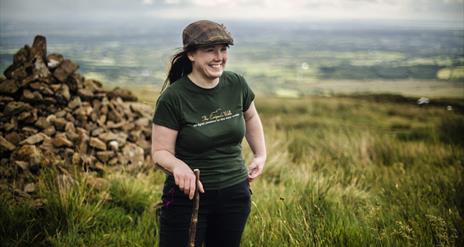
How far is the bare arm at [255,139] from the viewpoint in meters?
2.54

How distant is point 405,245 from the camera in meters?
3.06

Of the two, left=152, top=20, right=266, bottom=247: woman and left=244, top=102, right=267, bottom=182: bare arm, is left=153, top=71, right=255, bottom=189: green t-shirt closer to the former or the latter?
left=152, top=20, right=266, bottom=247: woman

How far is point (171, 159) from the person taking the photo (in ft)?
6.85

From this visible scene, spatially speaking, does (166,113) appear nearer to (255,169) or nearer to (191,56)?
(191,56)

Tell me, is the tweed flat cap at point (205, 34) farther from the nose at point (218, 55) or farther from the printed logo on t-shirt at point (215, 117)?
→ the printed logo on t-shirt at point (215, 117)

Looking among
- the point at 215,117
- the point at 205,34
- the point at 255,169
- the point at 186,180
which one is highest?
the point at 205,34

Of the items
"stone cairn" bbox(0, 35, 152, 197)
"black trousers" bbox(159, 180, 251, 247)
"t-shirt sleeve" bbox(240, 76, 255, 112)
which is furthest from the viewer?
"stone cairn" bbox(0, 35, 152, 197)

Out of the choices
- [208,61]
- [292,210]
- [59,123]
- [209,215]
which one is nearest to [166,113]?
[208,61]

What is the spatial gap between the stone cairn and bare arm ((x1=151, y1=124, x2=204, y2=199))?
2.79m

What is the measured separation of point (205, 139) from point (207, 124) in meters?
0.08

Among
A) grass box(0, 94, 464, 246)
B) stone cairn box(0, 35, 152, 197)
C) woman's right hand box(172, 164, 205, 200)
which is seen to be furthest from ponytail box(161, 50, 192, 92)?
stone cairn box(0, 35, 152, 197)

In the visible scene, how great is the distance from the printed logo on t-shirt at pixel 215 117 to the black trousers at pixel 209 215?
380 mm

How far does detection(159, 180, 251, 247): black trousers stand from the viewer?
2.21 metres

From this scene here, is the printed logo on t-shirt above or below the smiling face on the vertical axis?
below
